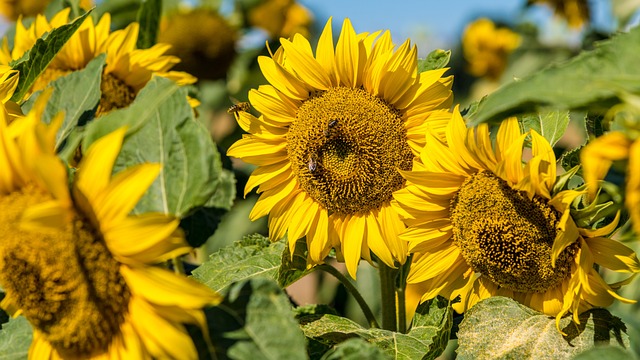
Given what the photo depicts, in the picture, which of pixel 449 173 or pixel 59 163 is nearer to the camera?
pixel 59 163

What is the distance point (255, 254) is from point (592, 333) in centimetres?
42

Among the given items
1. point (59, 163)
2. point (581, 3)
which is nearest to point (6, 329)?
point (59, 163)

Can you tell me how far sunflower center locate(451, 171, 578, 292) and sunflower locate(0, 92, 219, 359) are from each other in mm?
341

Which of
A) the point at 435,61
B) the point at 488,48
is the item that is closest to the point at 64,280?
the point at 435,61

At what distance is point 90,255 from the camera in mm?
633

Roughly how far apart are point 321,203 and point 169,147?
315 millimetres

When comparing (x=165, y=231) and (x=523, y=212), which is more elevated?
(x=165, y=231)

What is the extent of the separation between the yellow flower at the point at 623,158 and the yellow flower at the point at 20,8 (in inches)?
89.1

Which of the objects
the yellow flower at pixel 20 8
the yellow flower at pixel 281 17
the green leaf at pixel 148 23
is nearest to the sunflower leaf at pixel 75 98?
the green leaf at pixel 148 23

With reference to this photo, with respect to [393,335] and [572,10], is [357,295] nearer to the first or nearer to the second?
[393,335]

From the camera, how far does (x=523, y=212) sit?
825 millimetres

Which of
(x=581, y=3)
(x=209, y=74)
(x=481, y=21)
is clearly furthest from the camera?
(x=481, y=21)

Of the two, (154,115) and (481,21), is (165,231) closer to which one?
(154,115)

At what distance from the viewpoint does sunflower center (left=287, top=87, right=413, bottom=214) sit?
37.5 inches
